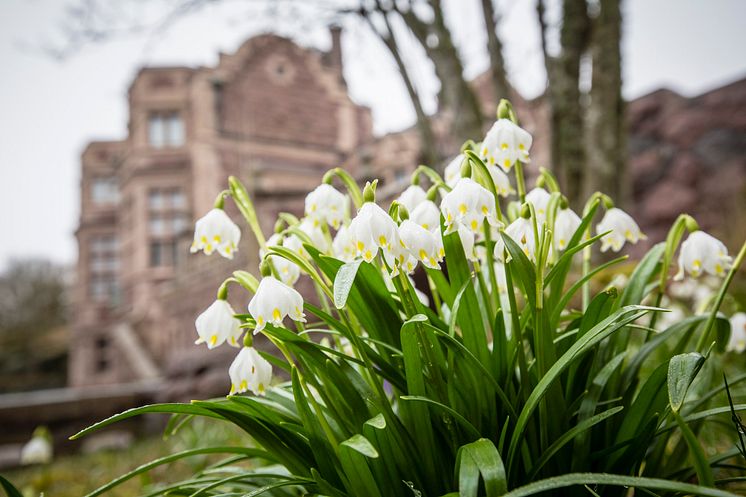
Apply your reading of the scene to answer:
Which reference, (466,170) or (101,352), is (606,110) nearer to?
(466,170)

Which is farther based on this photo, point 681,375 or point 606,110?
point 606,110

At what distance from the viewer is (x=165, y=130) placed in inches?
619

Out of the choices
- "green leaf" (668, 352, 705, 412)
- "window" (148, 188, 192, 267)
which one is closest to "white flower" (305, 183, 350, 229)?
"green leaf" (668, 352, 705, 412)

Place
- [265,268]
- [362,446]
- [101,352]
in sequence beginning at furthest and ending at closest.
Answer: [101,352] → [265,268] → [362,446]

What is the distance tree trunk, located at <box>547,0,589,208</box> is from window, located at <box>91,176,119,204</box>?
18.9 metres

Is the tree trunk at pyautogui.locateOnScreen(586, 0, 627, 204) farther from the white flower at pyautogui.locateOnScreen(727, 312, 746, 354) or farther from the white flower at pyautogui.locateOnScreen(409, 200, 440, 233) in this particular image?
the white flower at pyautogui.locateOnScreen(409, 200, 440, 233)

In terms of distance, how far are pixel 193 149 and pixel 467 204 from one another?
14.1 meters

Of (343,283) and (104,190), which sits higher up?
(104,190)

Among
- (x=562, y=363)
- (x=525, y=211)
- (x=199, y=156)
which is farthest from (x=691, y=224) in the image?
(x=199, y=156)

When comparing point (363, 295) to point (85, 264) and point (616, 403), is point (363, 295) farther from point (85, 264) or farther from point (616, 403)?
point (85, 264)

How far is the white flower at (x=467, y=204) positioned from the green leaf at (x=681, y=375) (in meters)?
0.38

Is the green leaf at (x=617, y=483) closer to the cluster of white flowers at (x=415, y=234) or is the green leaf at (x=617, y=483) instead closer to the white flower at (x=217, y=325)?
the cluster of white flowers at (x=415, y=234)

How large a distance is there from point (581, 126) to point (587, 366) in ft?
11.6

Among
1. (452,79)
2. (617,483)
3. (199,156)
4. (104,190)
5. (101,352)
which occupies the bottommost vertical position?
(101,352)
